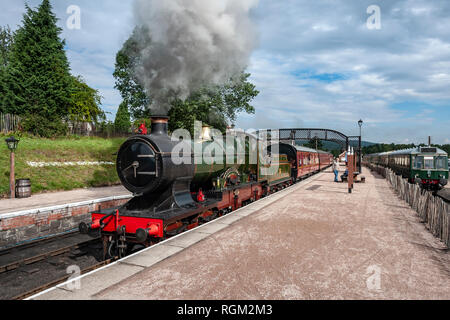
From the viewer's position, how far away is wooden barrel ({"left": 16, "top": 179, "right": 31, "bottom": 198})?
10.5 metres

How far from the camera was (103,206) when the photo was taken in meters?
10.1

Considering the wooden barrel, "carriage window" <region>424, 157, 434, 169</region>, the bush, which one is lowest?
the wooden barrel

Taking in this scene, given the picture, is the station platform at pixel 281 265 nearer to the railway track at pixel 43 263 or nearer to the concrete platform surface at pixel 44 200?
the railway track at pixel 43 263

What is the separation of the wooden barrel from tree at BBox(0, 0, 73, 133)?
10.3 m

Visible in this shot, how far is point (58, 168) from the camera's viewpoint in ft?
45.3

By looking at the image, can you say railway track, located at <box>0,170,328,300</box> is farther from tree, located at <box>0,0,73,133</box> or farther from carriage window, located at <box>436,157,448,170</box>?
carriage window, located at <box>436,157,448,170</box>

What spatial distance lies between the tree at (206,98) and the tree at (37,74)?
503 cm

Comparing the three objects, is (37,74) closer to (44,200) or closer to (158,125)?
(44,200)

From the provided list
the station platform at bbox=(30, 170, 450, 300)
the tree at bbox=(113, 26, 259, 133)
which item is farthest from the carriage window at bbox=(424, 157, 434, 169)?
the tree at bbox=(113, 26, 259, 133)

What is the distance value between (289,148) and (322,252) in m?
13.3

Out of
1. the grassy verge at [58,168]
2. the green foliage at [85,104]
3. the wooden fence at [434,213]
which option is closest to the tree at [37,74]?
the grassy verge at [58,168]

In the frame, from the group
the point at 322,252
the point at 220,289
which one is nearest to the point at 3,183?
the point at 220,289
